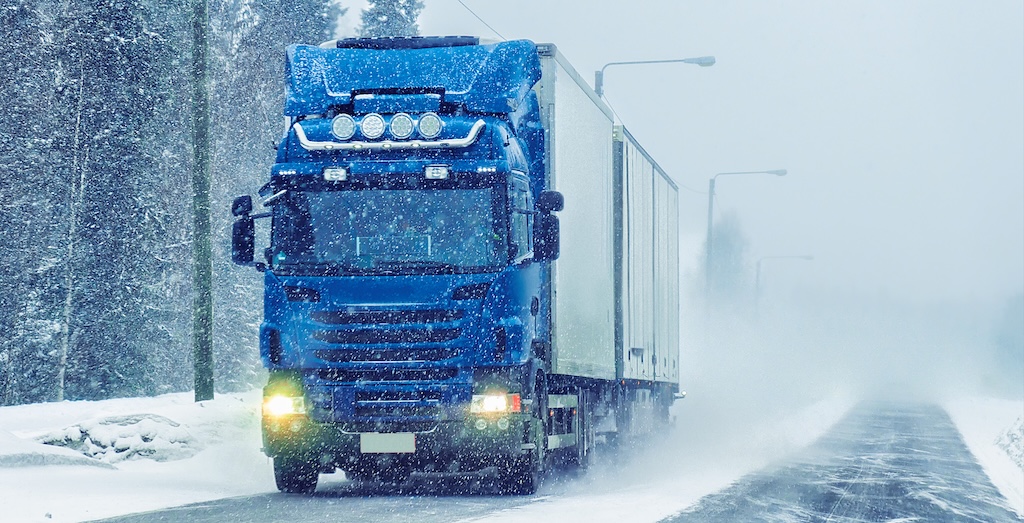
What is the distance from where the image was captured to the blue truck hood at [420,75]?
12781mm

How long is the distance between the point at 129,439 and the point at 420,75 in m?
6.24

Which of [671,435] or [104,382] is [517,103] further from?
[104,382]

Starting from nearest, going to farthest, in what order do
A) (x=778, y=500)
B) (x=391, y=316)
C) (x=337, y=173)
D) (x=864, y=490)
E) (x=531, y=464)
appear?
(x=391, y=316)
(x=337, y=173)
(x=531, y=464)
(x=778, y=500)
(x=864, y=490)

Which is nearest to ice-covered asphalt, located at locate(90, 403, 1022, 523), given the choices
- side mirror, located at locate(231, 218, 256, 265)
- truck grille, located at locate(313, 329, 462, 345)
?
truck grille, located at locate(313, 329, 462, 345)

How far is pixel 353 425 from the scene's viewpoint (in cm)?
1232

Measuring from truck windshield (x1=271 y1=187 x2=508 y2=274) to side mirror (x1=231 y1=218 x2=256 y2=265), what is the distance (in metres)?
0.25

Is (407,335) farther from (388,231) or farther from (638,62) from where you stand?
(638,62)

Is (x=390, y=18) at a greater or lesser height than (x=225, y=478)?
greater

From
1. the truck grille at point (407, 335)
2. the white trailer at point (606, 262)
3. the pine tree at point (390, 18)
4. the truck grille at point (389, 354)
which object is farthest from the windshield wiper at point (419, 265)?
the pine tree at point (390, 18)

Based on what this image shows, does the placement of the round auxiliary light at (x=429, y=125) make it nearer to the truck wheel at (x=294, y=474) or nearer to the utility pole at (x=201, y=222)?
the truck wheel at (x=294, y=474)

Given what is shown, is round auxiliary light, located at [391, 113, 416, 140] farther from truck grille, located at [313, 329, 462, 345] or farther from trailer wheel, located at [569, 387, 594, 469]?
trailer wheel, located at [569, 387, 594, 469]

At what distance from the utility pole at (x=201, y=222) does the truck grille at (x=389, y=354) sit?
8582mm

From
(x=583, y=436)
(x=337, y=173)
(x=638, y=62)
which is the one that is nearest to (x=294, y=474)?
(x=337, y=173)

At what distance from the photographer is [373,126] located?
1243 cm
